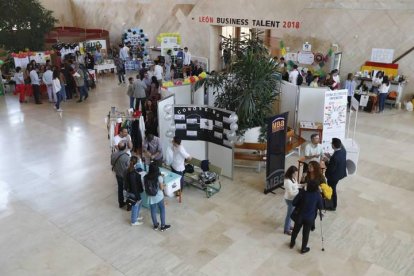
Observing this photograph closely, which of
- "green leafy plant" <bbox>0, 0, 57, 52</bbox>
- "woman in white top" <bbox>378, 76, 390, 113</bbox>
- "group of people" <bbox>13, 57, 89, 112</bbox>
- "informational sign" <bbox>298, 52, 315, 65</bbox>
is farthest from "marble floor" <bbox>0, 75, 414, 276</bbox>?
"green leafy plant" <bbox>0, 0, 57, 52</bbox>

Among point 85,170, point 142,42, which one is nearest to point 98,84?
point 142,42

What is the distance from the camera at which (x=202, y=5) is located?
57.9 feet

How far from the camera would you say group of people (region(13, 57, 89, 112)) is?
43.7 ft

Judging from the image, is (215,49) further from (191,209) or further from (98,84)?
(191,209)

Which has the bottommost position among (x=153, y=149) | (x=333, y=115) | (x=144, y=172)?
(x=144, y=172)

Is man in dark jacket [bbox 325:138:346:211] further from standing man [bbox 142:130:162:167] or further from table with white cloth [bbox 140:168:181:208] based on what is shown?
standing man [bbox 142:130:162:167]

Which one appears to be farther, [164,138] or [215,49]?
[215,49]

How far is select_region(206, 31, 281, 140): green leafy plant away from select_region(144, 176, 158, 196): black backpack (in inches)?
125

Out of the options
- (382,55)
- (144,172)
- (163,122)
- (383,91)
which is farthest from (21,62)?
(382,55)

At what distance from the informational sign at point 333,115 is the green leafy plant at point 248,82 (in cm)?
126

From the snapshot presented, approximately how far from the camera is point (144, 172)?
6.77 m

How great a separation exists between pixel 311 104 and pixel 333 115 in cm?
93

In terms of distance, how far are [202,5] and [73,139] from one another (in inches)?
401

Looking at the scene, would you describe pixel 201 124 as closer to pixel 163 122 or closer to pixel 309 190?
pixel 163 122
